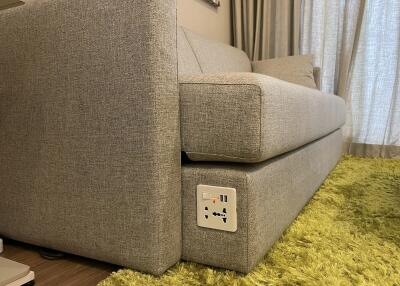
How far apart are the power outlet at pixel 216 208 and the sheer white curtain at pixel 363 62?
2.04 meters

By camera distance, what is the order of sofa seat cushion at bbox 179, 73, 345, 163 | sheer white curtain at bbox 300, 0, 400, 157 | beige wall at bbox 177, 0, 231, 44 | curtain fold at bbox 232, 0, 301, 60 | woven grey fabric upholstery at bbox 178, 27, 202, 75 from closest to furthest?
1. sofa seat cushion at bbox 179, 73, 345, 163
2. woven grey fabric upholstery at bbox 178, 27, 202, 75
3. beige wall at bbox 177, 0, 231, 44
4. sheer white curtain at bbox 300, 0, 400, 157
5. curtain fold at bbox 232, 0, 301, 60

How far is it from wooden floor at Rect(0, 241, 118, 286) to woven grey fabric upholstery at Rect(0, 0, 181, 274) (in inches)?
1.3

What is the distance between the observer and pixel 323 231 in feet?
3.11

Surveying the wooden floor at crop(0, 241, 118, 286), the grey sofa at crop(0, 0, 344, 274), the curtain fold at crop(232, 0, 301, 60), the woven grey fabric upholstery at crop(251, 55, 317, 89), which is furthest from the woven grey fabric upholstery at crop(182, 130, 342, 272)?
the curtain fold at crop(232, 0, 301, 60)

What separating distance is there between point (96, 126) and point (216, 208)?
0.32m

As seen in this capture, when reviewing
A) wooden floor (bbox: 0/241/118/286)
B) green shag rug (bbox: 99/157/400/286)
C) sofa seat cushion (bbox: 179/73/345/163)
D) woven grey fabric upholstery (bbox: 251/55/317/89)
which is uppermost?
woven grey fabric upholstery (bbox: 251/55/317/89)

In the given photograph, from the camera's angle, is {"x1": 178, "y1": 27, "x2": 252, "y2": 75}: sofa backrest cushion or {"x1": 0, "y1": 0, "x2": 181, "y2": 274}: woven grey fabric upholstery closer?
{"x1": 0, "y1": 0, "x2": 181, "y2": 274}: woven grey fabric upholstery

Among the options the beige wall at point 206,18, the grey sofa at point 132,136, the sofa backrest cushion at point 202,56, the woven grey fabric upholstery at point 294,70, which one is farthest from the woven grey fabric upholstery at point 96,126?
the woven grey fabric upholstery at point 294,70

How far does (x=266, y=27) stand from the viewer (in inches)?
103

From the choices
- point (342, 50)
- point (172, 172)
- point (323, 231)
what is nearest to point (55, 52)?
point (172, 172)

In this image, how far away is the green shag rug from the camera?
69 centimetres

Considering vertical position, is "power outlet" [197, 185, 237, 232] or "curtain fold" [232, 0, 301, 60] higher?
"curtain fold" [232, 0, 301, 60]

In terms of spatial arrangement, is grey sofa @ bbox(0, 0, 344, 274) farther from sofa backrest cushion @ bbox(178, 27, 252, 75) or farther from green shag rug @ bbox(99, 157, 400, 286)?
sofa backrest cushion @ bbox(178, 27, 252, 75)

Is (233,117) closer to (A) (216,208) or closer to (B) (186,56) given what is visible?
(A) (216,208)
